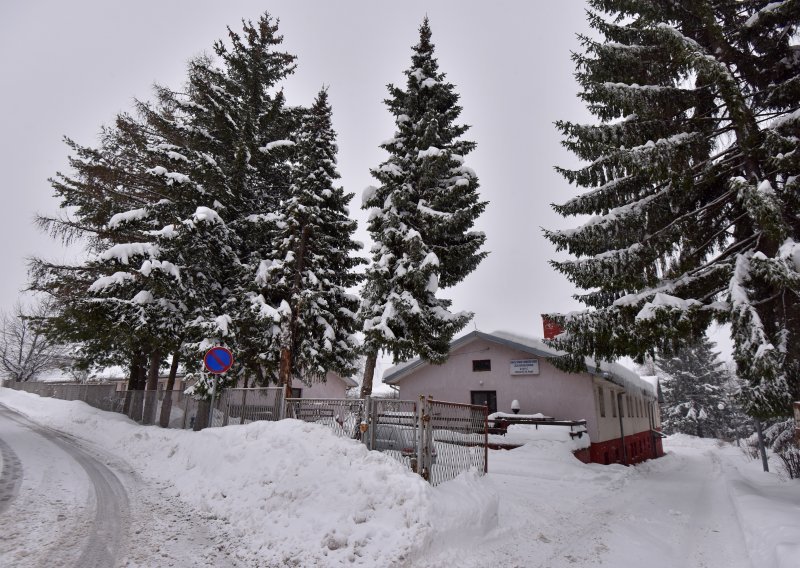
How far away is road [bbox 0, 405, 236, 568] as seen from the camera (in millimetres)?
4902

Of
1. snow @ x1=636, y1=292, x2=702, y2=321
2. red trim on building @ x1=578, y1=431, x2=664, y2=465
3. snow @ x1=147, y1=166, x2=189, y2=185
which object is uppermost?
snow @ x1=147, y1=166, x2=189, y2=185

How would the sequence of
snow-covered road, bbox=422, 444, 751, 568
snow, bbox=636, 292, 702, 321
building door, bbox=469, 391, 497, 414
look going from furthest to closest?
building door, bbox=469, 391, 497, 414, snow, bbox=636, 292, 702, 321, snow-covered road, bbox=422, 444, 751, 568

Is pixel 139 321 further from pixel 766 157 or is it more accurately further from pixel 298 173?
pixel 766 157

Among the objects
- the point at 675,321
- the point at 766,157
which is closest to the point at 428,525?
the point at 675,321

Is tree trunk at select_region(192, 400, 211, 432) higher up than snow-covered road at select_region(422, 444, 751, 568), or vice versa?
tree trunk at select_region(192, 400, 211, 432)

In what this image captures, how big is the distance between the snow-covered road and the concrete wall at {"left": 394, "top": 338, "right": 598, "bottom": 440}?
161 inches

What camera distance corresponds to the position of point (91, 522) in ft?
20.0

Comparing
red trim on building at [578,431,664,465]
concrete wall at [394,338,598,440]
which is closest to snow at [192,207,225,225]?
concrete wall at [394,338,598,440]

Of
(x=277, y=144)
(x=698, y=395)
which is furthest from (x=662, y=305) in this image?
(x=698, y=395)

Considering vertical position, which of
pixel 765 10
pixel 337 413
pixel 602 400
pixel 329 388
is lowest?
pixel 337 413

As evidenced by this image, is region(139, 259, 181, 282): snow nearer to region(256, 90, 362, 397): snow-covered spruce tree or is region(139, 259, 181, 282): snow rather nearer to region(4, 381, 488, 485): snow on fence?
region(256, 90, 362, 397): snow-covered spruce tree

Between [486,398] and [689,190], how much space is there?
42.9ft

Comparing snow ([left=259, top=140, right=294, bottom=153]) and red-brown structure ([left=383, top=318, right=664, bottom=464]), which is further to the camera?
snow ([left=259, top=140, right=294, bottom=153])

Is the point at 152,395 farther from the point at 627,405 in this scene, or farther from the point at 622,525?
the point at 627,405
